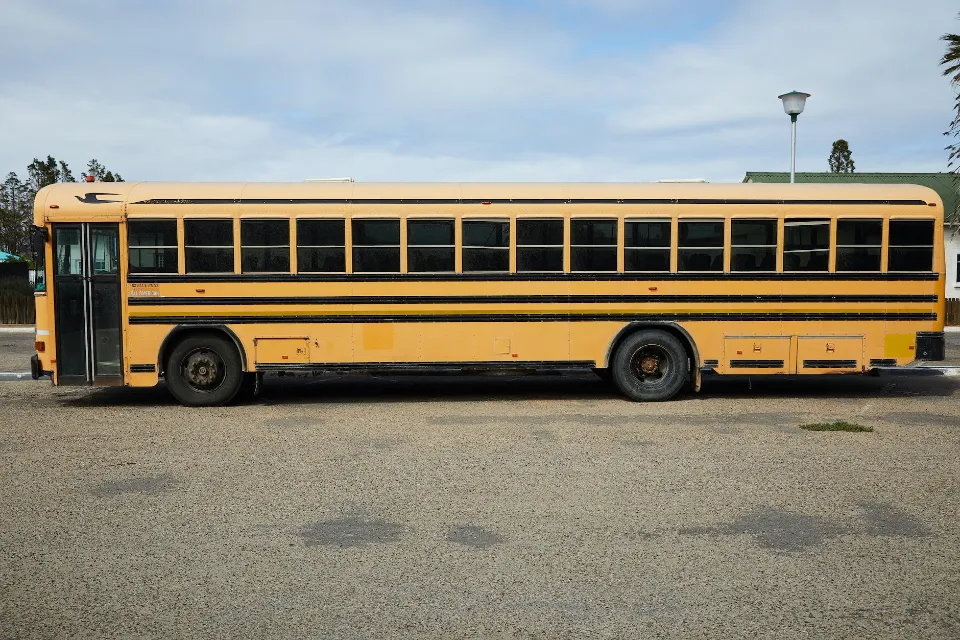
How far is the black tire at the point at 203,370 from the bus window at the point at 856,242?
26.2 ft

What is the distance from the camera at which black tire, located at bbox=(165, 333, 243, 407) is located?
33.2ft

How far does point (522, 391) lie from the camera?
11664 mm

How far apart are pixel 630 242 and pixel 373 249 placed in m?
3.33

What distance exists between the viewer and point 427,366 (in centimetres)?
1028

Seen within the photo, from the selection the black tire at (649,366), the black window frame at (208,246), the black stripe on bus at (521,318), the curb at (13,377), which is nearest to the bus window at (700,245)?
the black stripe on bus at (521,318)

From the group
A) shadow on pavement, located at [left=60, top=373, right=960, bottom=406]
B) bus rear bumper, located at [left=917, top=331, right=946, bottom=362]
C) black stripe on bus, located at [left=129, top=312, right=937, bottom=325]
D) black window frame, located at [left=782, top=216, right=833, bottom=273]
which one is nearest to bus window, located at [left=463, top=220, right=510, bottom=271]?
black stripe on bus, located at [left=129, top=312, right=937, bottom=325]

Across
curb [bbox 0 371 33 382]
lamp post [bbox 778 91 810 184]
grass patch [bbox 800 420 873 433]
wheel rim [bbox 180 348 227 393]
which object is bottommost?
curb [bbox 0 371 33 382]

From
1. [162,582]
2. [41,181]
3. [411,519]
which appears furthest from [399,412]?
[41,181]

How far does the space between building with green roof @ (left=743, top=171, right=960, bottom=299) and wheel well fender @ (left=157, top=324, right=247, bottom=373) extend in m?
26.0

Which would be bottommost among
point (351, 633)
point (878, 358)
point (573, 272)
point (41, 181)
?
point (351, 633)

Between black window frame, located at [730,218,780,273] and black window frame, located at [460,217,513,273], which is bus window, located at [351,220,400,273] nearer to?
black window frame, located at [460,217,513,273]

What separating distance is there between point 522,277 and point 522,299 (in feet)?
0.94

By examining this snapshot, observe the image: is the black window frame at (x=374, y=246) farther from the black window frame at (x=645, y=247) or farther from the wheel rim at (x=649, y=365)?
the wheel rim at (x=649, y=365)

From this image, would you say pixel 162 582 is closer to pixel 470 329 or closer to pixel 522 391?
pixel 470 329
